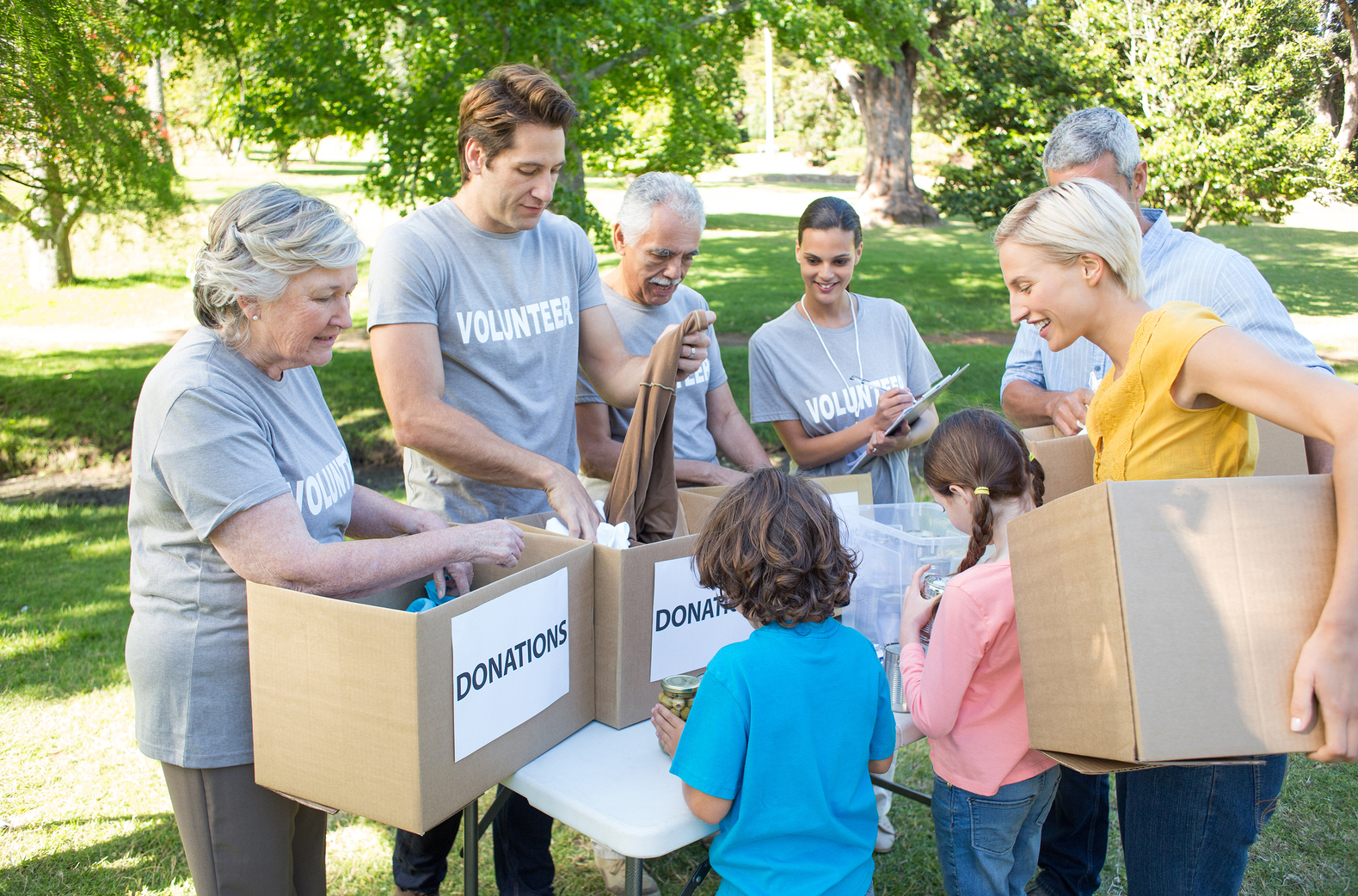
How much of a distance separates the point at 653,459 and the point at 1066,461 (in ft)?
3.16

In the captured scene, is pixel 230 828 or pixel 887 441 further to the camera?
pixel 887 441

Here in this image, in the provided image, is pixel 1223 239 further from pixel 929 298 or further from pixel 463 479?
pixel 463 479

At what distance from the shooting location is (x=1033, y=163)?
11328 mm

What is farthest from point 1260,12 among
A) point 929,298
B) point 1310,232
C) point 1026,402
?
point 1310,232

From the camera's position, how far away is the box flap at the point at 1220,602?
50.5 inches

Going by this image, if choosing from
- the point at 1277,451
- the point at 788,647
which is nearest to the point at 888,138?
the point at 1277,451

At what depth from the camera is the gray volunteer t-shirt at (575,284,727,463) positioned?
2768mm

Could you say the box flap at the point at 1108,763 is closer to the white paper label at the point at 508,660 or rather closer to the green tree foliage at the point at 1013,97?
the white paper label at the point at 508,660

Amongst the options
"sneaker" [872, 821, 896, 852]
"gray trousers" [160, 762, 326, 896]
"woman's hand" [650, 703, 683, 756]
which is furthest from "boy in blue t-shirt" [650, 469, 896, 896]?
"sneaker" [872, 821, 896, 852]

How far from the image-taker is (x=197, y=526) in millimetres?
1529

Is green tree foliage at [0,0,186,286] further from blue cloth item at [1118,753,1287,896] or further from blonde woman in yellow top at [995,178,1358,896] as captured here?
blue cloth item at [1118,753,1287,896]

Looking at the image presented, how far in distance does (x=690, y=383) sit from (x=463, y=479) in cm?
81

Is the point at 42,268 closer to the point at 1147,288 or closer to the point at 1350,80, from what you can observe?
the point at 1147,288

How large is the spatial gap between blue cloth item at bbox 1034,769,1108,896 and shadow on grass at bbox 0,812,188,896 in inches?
103
